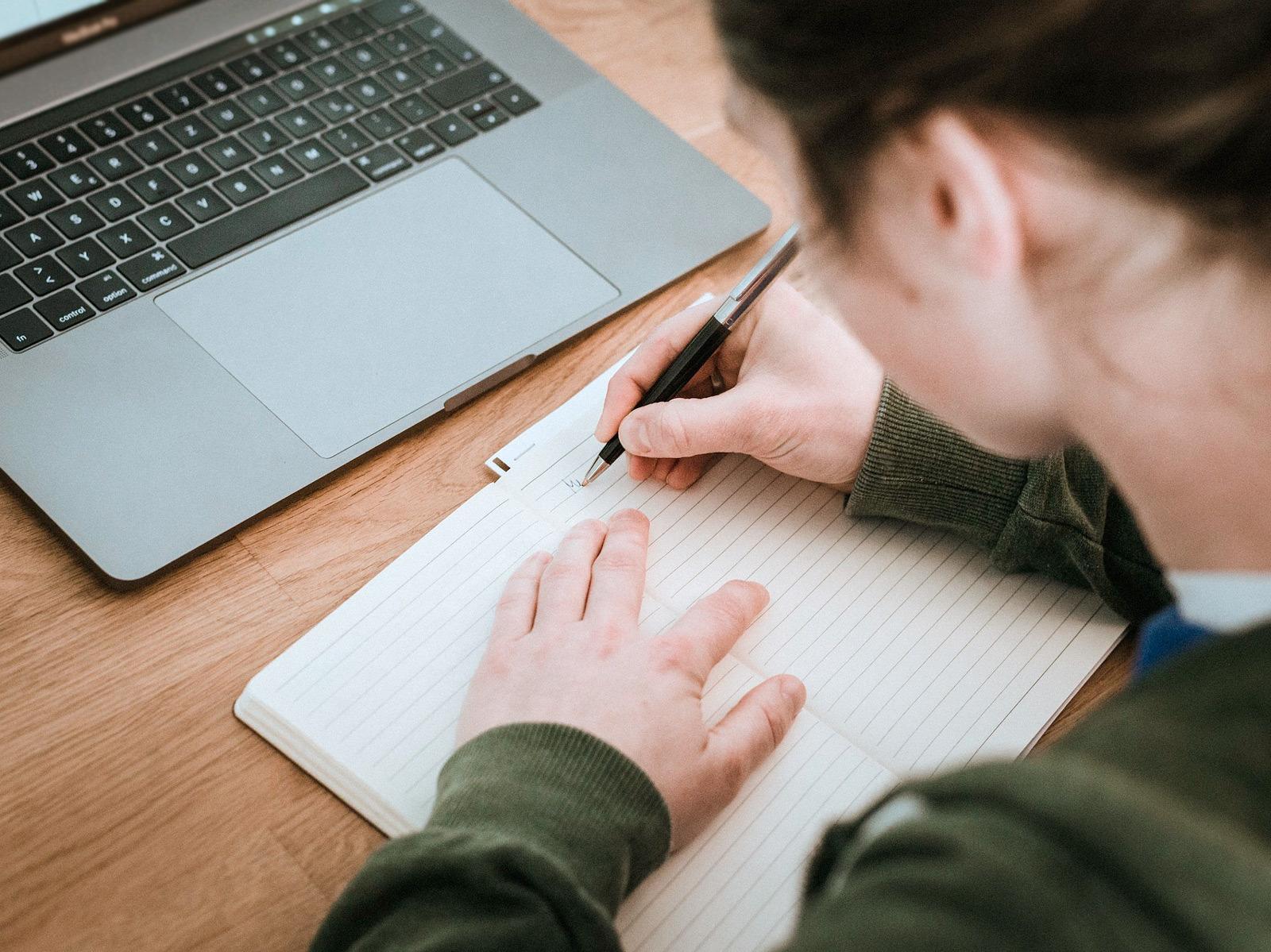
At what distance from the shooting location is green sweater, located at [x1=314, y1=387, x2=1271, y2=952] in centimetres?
32

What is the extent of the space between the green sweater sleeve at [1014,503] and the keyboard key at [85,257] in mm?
462

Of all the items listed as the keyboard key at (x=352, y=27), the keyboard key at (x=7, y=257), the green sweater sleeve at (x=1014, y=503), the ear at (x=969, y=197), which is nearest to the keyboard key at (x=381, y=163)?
the keyboard key at (x=352, y=27)

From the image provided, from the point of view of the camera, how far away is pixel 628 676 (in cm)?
57

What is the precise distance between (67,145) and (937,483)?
22.4 inches

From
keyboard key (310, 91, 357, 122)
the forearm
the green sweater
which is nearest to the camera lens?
the green sweater

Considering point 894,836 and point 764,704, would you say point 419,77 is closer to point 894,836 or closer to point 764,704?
point 764,704

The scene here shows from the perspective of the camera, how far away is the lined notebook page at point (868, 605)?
598mm

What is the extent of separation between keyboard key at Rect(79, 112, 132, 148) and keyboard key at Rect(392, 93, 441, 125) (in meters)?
0.17

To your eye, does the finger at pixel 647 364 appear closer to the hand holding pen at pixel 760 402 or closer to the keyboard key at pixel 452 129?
the hand holding pen at pixel 760 402

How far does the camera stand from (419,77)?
0.83 metres

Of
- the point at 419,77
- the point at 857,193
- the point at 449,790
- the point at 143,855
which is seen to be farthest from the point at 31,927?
the point at 419,77

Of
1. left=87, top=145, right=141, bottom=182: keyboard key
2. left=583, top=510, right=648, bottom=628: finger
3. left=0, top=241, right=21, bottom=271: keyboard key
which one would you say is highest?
left=87, top=145, right=141, bottom=182: keyboard key

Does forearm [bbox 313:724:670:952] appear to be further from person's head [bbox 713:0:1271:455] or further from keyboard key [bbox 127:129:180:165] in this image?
keyboard key [bbox 127:129:180:165]

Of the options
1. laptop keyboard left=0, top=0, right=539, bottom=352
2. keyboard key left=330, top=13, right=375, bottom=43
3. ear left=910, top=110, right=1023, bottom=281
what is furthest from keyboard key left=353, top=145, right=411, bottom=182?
ear left=910, top=110, right=1023, bottom=281
